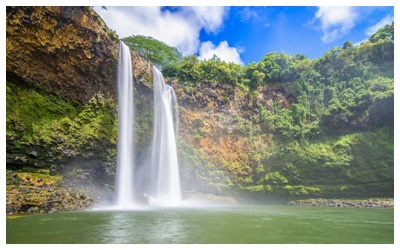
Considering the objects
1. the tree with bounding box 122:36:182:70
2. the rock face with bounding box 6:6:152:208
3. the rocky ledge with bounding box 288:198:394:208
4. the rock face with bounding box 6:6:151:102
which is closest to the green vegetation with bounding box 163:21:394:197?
the rocky ledge with bounding box 288:198:394:208

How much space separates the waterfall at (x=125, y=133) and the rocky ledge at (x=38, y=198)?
226cm

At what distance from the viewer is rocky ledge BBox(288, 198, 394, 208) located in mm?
15820

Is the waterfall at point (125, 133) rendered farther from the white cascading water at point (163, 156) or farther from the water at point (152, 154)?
the white cascading water at point (163, 156)

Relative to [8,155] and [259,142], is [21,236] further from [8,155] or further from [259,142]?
[259,142]

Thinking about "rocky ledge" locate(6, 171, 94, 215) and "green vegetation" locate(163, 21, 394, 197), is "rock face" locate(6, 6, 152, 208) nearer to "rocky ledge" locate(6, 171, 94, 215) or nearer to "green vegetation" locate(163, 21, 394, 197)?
"rocky ledge" locate(6, 171, 94, 215)

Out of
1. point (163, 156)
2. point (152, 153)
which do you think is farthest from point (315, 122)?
point (152, 153)

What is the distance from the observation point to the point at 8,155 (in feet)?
35.5

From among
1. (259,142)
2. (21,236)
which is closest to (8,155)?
(21,236)

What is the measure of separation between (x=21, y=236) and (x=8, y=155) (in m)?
7.90

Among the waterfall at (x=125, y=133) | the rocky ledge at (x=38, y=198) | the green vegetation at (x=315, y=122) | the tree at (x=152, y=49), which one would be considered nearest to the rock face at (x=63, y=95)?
the waterfall at (x=125, y=133)

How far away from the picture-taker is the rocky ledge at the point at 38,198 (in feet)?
28.1

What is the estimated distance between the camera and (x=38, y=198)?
30.6 ft

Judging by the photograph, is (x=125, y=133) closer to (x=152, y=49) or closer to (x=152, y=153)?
(x=152, y=153)

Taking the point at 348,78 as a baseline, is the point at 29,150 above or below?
below
